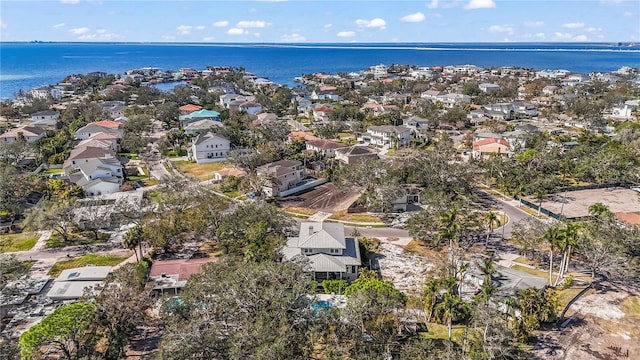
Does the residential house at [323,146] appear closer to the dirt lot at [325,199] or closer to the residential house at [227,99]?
the dirt lot at [325,199]

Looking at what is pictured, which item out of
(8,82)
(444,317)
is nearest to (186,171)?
(444,317)

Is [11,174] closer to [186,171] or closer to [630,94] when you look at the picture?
[186,171]

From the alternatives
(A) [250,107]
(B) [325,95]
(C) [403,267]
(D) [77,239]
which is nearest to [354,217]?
(C) [403,267]

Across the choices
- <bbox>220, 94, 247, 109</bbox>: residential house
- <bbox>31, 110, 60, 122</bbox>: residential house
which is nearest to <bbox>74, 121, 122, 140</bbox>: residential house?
<bbox>31, 110, 60, 122</bbox>: residential house

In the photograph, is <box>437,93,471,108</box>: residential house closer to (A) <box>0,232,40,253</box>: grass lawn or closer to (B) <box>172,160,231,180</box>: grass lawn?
(B) <box>172,160,231,180</box>: grass lawn

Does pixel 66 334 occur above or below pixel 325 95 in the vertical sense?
below

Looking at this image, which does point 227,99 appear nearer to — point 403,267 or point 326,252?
point 326,252

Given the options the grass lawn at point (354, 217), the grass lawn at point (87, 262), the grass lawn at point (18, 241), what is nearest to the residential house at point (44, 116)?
the grass lawn at point (18, 241)
